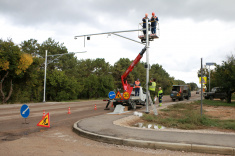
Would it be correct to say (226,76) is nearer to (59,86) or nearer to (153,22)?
(153,22)

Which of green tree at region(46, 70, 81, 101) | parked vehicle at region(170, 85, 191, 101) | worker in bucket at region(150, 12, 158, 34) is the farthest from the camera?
green tree at region(46, 70, 81, 101)

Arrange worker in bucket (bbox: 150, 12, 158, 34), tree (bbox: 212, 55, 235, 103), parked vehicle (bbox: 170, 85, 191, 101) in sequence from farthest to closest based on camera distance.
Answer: parked vehicle (bbox: 170, 85, 191, 101)
tree (bbox: 212, 55, 235, 103)
worker in bucket (bbox: 150, 12, 158, 34)

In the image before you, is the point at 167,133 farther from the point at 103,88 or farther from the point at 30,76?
the point at 103,88

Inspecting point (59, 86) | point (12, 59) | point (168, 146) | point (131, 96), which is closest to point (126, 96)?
point (131, 96)

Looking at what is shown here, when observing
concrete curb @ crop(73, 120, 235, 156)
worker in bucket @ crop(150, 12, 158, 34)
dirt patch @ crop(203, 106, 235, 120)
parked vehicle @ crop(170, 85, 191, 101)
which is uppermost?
worker in bucket @ crop(150, 12, 158, 34)

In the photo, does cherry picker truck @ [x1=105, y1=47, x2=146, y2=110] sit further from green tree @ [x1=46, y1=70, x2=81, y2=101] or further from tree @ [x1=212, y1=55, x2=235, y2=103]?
green tree @ [x1=46, y1=70, x2=81, y2=101]

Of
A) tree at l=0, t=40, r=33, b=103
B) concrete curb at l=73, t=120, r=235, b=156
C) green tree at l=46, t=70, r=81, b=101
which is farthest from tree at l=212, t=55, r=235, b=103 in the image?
tree at l=0, t=40, r=33, b=103

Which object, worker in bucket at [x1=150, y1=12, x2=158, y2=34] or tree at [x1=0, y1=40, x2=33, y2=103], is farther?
tree at [x1=0, y1=40, x2=33, y2=103]

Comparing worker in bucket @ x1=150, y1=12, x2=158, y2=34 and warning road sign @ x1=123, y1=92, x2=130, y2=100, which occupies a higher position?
worker in bucket @ x1=150, y1=12, x2=158, y2=34

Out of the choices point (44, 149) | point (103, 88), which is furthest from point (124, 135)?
point (103, 88)

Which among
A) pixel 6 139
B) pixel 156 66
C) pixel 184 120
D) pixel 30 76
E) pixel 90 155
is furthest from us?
pixel 156 66

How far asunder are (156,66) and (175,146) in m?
103

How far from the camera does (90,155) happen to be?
16.4ft

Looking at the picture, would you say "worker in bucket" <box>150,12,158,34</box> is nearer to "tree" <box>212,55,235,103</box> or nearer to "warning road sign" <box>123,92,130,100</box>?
"warning road sign" <box>123,92,130,100</box>
